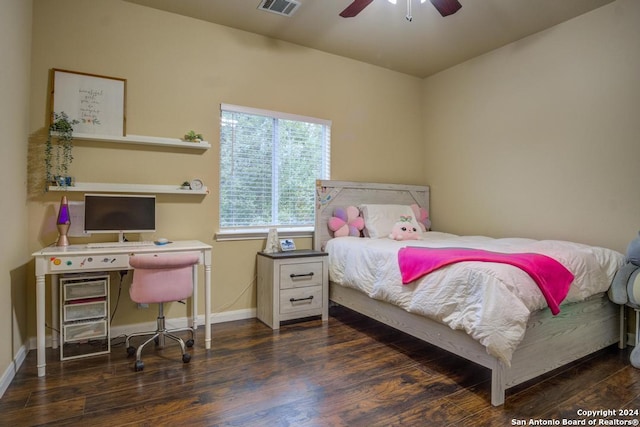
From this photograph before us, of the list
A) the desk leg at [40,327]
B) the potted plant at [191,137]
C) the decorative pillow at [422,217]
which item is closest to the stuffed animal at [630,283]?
the decorative pillow at [422,217]

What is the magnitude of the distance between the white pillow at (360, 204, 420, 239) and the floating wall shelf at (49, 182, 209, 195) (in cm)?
170

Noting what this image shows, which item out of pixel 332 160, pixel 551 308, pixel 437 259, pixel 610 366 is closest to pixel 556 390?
pixel 551 308

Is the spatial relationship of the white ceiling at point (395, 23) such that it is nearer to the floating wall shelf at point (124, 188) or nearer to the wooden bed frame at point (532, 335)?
the floating wall shelf at point (124, 188)

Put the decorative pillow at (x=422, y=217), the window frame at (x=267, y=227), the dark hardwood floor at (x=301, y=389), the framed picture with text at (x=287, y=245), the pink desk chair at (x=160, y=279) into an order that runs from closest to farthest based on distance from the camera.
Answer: the dark hardwood floor at (x=301, y=389) < the pink desk chair at (x=160, y=279) < the window frame at (x=267, y=227) < the framed picture with text at (x=287, y=245) < the decorative pillow at (x=422, y=217)

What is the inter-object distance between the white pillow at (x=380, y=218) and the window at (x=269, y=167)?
61cm

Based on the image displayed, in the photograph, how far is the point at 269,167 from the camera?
3.61 metres

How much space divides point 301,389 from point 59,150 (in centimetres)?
252

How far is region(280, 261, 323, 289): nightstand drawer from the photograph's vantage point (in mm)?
3168

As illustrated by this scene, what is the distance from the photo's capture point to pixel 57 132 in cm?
260

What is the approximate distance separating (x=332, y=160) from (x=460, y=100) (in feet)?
5.64

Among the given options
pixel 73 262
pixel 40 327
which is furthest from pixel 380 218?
pixel 40 327

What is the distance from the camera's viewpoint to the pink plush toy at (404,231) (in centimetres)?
349

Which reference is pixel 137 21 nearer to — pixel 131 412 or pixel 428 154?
pixel 131 412

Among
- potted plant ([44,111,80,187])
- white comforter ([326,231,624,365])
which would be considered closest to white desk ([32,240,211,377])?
potted plant ([44,111,80,187])
